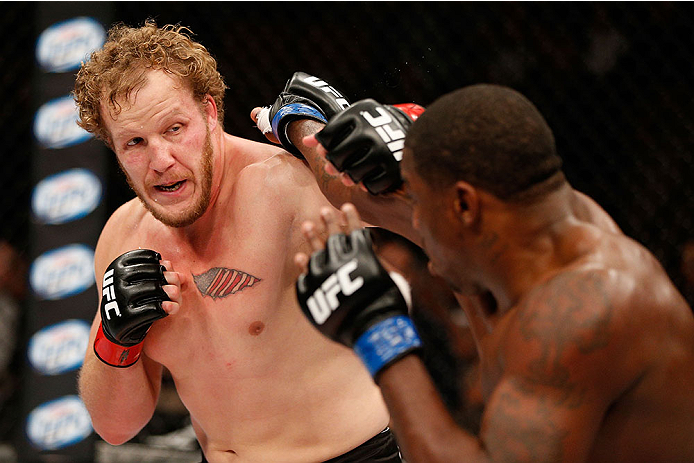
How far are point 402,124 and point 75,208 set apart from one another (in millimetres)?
1827

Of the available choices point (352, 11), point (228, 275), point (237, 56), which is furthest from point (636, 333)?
point (237, 56)

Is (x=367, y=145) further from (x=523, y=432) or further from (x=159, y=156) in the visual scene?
(x=523, y=432)

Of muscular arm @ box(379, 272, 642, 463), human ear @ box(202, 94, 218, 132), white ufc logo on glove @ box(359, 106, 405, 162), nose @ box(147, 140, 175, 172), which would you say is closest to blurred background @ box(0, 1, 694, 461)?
human ear @ box(202, 94, 218, 132)

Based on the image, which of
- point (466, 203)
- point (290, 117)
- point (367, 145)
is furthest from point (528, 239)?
point (290, 117)

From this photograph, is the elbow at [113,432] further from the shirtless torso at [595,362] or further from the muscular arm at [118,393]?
the shirtless torso at [595,362]

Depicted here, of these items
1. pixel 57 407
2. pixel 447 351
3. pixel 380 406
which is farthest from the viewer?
pixel 447 351

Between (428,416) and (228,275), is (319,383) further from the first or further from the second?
(428,416)

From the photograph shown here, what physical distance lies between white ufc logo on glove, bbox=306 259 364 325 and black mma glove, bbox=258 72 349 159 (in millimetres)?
549

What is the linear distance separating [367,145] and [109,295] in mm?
644

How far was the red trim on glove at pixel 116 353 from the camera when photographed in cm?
170

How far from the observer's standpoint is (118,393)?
1793 millimetres

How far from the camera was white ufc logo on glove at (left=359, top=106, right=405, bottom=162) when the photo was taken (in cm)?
144

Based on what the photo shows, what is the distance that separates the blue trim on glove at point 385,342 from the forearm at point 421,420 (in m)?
0.02

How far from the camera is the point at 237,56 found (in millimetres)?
3539
